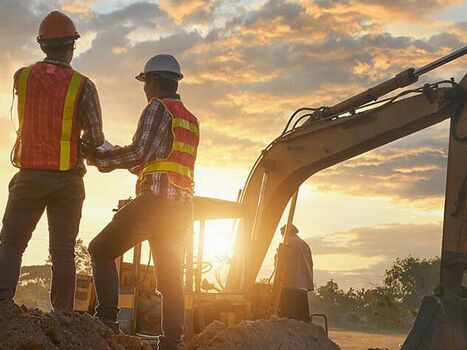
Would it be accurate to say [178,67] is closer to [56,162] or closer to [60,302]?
[56,162]

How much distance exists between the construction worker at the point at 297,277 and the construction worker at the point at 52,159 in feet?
29.1

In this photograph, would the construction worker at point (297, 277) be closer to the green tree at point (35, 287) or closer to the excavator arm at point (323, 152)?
the excavator arm at point (323, 152)

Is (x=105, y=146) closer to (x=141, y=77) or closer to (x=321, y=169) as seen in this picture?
(x=141, y=77)

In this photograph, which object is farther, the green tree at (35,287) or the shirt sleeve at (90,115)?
the green tree at (35,287)

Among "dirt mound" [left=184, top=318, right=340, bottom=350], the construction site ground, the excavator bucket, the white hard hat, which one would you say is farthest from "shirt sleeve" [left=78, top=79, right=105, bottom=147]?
the excavator bucket

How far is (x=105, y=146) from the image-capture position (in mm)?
6094

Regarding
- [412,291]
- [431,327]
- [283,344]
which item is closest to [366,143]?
[431,327]

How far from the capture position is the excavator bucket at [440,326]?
9164 mm

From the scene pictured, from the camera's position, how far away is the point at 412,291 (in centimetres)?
3597

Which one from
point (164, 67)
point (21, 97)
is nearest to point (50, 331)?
point (21, 97)

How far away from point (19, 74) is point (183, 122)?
48.7 inches

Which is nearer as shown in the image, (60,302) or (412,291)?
(60,302)

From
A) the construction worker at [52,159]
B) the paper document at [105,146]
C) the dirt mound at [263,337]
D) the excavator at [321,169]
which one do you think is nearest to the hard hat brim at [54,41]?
the construction worker at [52,159]

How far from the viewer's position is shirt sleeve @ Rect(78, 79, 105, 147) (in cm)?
568
